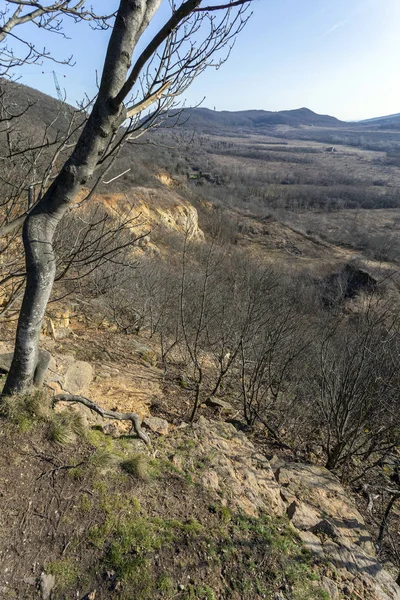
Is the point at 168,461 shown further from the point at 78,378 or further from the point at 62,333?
the point at 62,333

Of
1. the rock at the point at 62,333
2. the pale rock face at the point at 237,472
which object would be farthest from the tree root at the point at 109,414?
the rock at the point at 62,333

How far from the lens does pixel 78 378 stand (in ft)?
18.4

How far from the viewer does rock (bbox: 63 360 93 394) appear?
5.24 m

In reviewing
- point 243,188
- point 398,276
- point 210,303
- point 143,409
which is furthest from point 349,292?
point 243,188

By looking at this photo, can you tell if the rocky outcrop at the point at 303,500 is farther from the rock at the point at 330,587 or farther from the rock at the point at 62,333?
the rock at the point at 62,333

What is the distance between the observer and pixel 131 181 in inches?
1208

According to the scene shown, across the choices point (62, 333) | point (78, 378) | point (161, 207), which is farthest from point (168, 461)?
point (161, 207)

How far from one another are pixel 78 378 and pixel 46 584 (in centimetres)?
377

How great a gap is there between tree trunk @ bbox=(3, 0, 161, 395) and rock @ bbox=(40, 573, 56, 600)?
1.38 meters

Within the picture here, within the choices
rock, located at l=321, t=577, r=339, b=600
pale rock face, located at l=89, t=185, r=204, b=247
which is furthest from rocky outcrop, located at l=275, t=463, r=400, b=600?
pale rock face, located at l=89, t=185, r=204, b=247

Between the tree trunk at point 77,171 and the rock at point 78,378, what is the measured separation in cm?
280

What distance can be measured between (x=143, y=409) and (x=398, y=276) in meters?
27.1

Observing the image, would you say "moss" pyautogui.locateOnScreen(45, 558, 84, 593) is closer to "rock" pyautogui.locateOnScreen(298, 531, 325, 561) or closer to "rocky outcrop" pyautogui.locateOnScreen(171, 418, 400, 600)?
"rocky outcrop" pyautogui.locateOnScreen(171, 418, 400, 600)

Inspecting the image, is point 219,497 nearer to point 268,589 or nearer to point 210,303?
point 268,589
